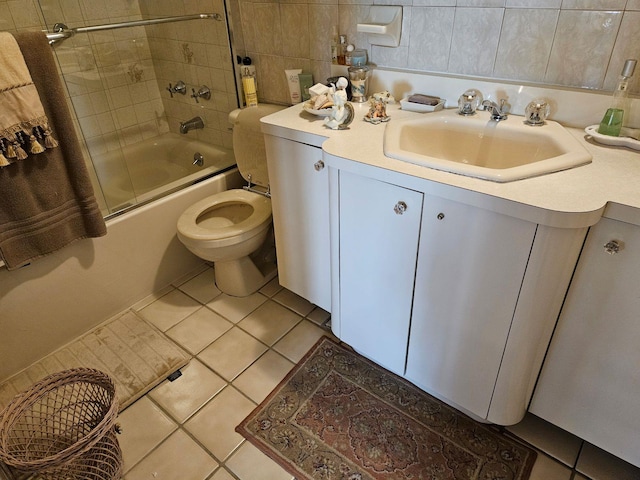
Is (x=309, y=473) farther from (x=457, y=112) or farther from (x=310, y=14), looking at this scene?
(x=310, y=14)

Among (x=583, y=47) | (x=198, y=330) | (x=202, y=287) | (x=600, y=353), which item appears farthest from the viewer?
(x=202, y=287)

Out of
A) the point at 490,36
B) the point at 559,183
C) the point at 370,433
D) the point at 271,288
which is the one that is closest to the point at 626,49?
the point at 490,36

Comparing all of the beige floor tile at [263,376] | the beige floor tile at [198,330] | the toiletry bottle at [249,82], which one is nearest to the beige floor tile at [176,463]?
the beige floor tile at [263,376]

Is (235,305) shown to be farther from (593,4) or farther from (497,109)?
(593,4)

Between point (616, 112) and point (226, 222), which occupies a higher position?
point (616, 112)

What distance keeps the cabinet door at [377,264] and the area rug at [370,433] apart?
0.13 meters

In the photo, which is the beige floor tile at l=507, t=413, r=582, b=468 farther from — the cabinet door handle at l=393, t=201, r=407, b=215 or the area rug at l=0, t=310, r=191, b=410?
the area rug at l=0, t=310, r=191, b=410

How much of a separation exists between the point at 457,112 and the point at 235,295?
48.6 inches

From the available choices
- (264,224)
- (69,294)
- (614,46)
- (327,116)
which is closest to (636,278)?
(614,46)

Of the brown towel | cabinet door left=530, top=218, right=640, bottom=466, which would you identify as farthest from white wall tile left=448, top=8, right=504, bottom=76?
the brown towel

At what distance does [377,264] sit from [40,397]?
107 centimetres

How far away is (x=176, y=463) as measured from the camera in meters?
1.30

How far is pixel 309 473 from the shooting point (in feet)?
4.12

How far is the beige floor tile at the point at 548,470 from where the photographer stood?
4.00 feet
